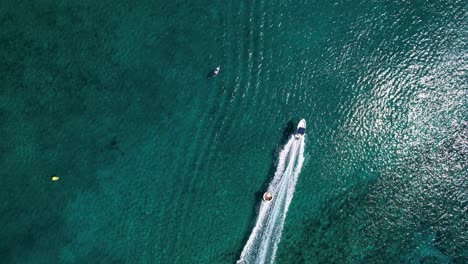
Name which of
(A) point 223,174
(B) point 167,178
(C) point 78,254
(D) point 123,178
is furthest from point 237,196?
(C) point 78,254

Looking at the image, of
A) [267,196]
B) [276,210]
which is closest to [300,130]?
[267,196]

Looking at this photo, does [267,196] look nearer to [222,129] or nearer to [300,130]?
[300,130]

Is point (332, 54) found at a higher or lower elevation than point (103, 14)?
higher

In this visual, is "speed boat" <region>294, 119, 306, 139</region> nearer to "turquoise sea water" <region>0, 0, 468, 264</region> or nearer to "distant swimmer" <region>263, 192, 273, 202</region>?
"turquoise sea water" <region>0, 0, 468, 264</region>

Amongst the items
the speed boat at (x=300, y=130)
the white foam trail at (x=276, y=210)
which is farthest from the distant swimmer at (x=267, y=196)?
the speed boat at (x=300, y=130)

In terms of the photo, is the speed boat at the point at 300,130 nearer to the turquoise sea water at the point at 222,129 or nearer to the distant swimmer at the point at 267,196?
the turquoise sea water at the point at 222,129

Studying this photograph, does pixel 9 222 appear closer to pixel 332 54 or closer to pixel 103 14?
pixel 103 14

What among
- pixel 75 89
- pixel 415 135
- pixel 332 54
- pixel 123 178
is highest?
pixel 332 54
